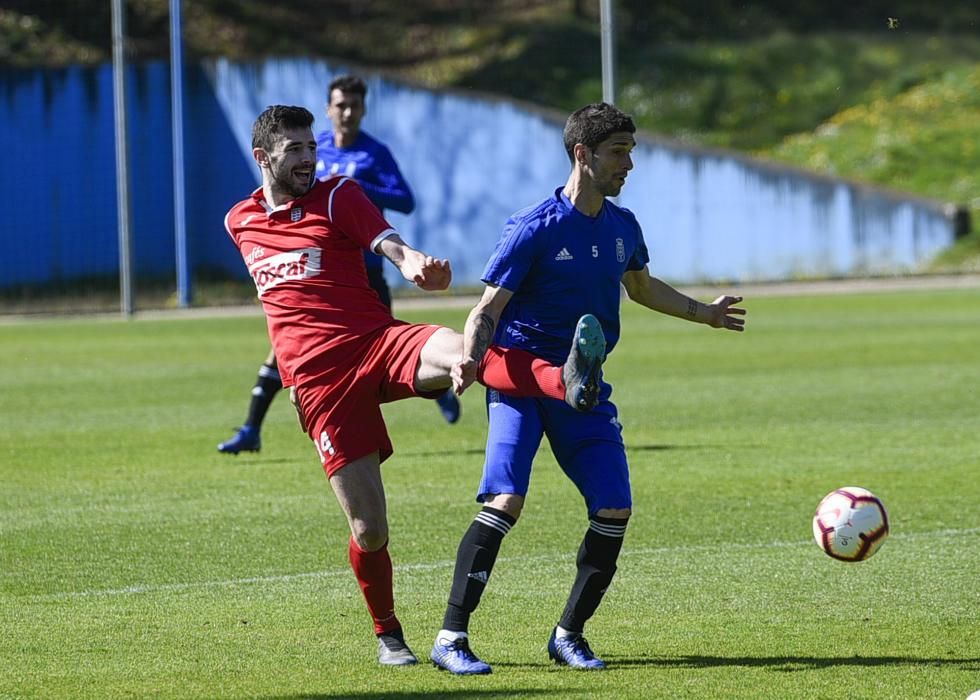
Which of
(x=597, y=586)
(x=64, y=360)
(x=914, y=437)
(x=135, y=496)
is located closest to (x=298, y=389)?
(x=597, y=586)

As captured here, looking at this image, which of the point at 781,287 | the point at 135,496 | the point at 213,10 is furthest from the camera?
the point at 213,10

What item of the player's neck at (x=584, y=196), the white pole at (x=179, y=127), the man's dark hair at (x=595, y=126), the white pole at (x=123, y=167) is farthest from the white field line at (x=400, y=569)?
the white pole at (x=179, y=127)

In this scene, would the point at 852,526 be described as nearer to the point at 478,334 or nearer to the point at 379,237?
the point at 478,334

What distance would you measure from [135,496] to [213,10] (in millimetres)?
31237

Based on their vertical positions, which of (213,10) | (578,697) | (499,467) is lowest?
(578,697)

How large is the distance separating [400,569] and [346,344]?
2.14 meters

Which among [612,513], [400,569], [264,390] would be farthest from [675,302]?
[264,390]

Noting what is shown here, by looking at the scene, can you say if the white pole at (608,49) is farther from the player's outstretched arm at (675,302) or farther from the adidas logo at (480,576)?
the adidas logo at (480,576)

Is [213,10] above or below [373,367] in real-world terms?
above

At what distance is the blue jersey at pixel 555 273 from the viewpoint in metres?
5.93

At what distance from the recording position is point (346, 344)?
5.91 meters

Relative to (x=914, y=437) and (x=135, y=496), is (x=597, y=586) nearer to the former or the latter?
(x=135, y=496)

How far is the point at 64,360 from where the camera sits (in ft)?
66.6

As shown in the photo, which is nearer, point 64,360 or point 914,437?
point 914,437
